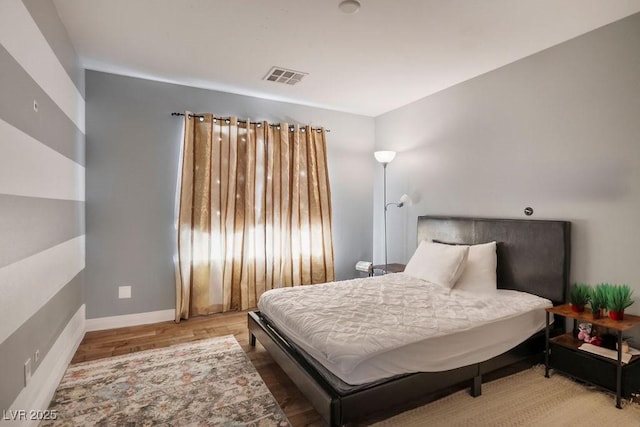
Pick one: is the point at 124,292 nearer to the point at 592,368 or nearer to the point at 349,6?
the point at 349,6

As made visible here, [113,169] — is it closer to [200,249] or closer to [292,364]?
[200,249]

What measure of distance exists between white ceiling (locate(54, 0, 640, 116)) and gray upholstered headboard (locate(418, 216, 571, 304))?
151 centimetres

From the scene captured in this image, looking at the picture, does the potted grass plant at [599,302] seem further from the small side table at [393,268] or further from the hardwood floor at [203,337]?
the hardwood floor at [203,337]

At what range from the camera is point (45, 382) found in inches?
81.8

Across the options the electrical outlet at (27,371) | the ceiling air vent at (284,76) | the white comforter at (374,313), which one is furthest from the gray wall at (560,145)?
the electrical outlet at (27,371)

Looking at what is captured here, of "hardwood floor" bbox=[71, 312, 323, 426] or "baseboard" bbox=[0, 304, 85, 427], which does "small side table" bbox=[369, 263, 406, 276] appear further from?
"baseboard" bbox=[0, 304, 85, 427]

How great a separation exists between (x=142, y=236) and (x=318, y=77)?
8.29ft

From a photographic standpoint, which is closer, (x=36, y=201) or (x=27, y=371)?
(x=27, y=371)

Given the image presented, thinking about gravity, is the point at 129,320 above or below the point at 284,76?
below

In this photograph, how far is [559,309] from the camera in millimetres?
2457

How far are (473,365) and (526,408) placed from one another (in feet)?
1.23

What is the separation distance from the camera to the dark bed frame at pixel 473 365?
177cm

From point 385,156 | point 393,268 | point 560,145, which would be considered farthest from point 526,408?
point 385,156

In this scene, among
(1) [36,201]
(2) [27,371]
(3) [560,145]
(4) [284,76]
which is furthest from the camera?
(4) [284,76]
